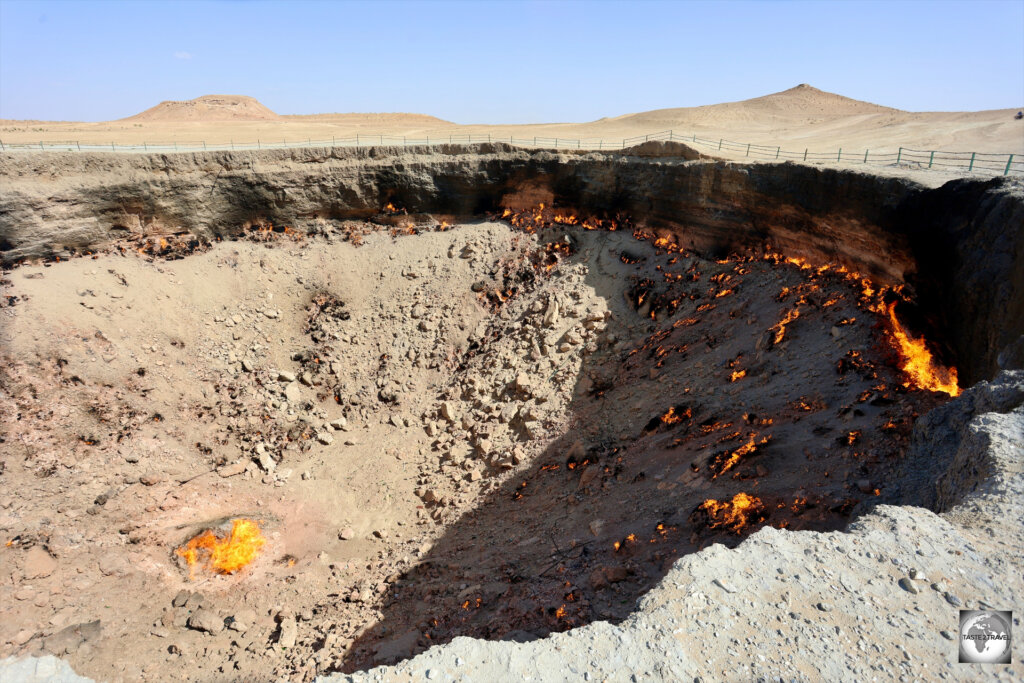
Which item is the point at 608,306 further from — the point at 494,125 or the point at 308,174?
the point at 494,125

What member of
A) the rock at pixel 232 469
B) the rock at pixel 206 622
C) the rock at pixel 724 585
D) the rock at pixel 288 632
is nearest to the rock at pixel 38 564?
the rock at pixel 206 622

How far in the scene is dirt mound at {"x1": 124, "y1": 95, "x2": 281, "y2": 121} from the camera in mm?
53844

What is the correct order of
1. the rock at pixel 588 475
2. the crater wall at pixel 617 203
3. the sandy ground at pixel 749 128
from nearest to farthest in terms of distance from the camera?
the crater wall at pixel 617 203 < the rock at pixel 588 475 < the sandy ground at pixel 749 128

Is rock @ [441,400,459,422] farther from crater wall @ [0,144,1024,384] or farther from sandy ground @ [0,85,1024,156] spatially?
sandy ground @ [0,85,1024,156]

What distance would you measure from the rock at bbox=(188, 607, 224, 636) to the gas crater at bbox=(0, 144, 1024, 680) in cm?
5

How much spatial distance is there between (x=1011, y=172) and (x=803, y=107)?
32.3 metres

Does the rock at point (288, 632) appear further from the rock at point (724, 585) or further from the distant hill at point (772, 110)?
the distant hill at point (772, 110)

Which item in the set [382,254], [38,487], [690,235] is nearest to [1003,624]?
[690,235]

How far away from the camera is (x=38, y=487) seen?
492 inches

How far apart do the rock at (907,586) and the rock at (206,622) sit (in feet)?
38.8

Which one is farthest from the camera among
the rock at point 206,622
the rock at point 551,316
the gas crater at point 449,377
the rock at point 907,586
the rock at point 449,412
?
the rock at point 551,316

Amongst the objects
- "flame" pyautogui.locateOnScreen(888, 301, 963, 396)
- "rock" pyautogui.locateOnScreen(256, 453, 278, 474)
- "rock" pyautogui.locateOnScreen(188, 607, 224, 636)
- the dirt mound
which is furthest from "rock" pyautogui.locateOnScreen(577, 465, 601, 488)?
the dirt mound

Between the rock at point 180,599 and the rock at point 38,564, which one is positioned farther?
the rock at point 180,599

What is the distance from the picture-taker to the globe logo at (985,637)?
4609 mm
